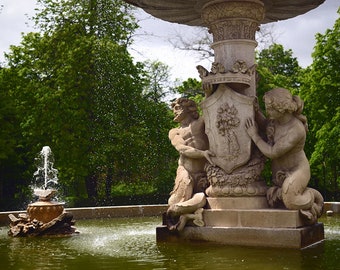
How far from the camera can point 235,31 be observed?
930 cm

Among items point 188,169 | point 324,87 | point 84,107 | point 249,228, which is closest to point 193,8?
point 188,169

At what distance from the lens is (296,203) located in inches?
320

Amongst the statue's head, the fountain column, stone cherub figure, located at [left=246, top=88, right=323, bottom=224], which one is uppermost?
the fountain column

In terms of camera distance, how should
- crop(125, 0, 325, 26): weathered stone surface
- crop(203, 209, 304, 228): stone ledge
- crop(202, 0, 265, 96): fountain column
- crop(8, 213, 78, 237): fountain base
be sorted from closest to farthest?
crop(203, 209, 304, 228): stone ledge
crop(202, 0, 265, 96): fountain column
crop(125, 0, 325, 26): weathered stone surface
crop(8, 213, 78, 237): fountain base

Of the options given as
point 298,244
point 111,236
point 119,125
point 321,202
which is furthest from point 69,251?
point 119,125

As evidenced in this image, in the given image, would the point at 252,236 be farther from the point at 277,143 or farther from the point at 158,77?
the point at 158,77

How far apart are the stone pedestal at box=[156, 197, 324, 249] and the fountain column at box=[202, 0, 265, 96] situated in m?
1.89

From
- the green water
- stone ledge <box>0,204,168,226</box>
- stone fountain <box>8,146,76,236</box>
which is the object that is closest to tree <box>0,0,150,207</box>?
stone ledge <box>0,204,168,226</box>

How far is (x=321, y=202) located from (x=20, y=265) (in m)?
4.74

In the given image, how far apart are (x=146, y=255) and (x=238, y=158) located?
2.28 meters

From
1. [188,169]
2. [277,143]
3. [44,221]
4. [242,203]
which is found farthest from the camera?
[44,221]

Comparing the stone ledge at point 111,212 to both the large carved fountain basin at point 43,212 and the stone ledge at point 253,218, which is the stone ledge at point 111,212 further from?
the stone ledge at point 253,218

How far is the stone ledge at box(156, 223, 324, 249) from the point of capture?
7.80m

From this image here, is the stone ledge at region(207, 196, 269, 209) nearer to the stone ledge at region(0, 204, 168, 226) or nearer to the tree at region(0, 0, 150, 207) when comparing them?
the stone ledge at region(0, 204, 168, 226)
